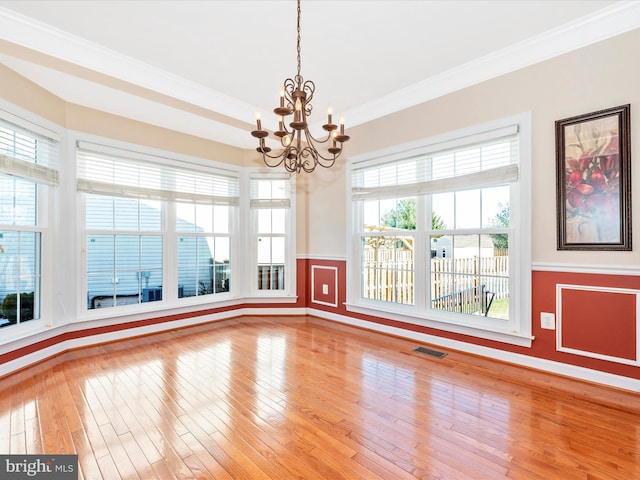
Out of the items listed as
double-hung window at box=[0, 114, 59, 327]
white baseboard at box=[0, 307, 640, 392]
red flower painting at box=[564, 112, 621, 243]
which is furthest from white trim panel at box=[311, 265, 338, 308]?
double-hung window at box=[0, 114, 59, 327]

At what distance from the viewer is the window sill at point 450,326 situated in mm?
2904

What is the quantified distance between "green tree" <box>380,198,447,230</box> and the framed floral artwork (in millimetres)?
1206

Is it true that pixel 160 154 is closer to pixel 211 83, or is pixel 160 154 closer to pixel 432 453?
pixel 211 83

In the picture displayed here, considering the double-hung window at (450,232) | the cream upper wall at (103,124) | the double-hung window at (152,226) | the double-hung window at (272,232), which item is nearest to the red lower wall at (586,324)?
the double-hung window at (450,232)

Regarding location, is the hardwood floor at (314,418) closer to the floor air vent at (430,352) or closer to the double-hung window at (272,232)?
the floor air vent at (430,352)

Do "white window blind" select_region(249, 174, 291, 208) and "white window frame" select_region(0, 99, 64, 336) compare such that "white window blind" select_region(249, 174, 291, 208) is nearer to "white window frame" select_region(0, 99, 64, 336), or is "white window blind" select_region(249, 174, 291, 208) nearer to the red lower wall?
"white window frame" select_region(0, 99, 64, 336)

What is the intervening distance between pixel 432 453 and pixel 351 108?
12.1 ft

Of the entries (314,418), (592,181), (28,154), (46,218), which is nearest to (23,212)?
(46,218)

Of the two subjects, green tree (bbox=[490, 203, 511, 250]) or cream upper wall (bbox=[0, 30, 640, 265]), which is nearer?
cream upper wall (bbox=[0, 30, 640, 265])

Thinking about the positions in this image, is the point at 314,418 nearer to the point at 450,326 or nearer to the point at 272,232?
the point at 450,326

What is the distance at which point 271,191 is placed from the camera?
4.91 metres

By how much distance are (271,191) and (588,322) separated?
13.4ft

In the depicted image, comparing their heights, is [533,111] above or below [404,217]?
above

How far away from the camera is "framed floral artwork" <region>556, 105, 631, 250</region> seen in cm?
238
